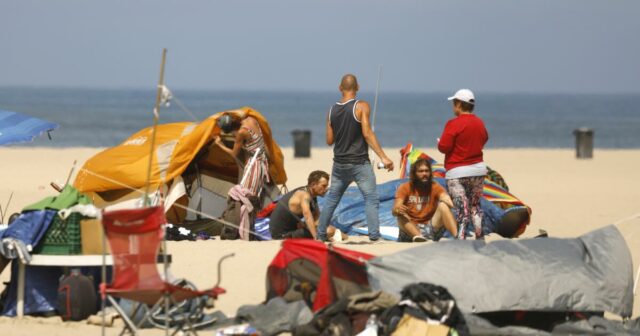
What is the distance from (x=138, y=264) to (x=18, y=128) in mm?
4255

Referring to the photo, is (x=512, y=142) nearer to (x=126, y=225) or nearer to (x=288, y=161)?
(x=288, y=161)

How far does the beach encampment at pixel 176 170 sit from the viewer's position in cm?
1240

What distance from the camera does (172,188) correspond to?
40.9ft

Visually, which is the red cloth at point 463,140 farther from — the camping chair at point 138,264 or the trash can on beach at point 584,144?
the trash can on beach at point 584,144

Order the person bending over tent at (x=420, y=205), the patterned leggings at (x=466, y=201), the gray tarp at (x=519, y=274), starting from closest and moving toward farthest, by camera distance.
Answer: the gray tarp at (x=519, y=274) → the patterned leggings at (x=466, y=201) → the person bending over tent at (x=420, y=205)

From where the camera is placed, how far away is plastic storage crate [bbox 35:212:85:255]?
8.89 metres

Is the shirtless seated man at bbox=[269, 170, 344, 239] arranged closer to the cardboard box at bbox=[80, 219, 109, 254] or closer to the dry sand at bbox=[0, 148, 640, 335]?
the dry sand at bbox=[0, 148, 640, 335]

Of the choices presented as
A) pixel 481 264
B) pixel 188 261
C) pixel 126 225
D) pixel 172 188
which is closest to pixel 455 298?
pixel 481 264

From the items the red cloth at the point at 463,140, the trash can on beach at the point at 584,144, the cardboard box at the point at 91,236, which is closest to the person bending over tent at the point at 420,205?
the red cloth at the point at 463,140

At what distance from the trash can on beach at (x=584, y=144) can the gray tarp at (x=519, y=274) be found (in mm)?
18905

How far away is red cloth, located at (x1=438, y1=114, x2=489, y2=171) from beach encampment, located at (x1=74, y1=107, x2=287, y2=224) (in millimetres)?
2182

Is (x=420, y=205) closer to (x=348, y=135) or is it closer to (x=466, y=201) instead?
(x=466, y=201)

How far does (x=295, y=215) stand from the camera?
11.8 meters

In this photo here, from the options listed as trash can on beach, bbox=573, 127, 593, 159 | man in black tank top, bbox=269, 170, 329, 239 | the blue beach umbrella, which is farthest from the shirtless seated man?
trash can on beach, bbox=573, 127, 593, 159
